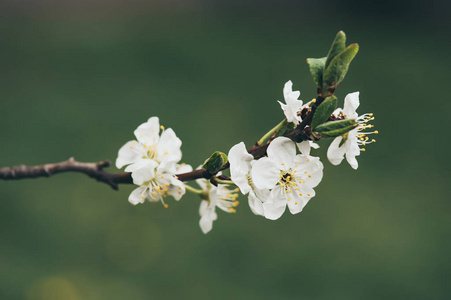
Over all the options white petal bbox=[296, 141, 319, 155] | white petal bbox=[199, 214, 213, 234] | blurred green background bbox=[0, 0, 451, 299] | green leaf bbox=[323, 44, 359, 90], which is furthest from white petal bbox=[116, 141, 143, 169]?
blurred green background bbox=[0, 0, 451, 299]

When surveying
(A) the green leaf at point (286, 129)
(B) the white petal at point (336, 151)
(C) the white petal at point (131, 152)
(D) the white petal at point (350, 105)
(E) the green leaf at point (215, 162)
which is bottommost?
(B) the white petal at point (336, 151)

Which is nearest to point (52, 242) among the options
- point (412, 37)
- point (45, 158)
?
point (45, 158)

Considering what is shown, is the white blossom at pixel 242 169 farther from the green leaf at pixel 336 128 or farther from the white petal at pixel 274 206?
the green leaf at pixel 336 128

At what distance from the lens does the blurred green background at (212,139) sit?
8.62 ft

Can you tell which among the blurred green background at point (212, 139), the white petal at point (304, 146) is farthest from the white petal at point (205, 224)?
the blurred green background at point (212, 139)

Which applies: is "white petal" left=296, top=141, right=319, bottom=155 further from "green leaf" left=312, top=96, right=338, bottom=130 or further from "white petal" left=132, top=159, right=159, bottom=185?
"white petal" left=132, top=159, right=159, bottom=185

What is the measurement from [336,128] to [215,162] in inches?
9.3

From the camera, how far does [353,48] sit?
83 centimetres

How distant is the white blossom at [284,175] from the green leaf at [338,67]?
0.14 m

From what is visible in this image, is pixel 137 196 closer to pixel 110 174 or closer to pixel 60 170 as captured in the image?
pixel 110 174

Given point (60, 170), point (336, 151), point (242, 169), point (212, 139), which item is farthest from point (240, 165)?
point (212, 139)

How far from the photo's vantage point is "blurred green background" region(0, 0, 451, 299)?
103 inches

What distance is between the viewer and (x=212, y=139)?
3.38 m

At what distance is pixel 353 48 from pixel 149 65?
338 centimetres
